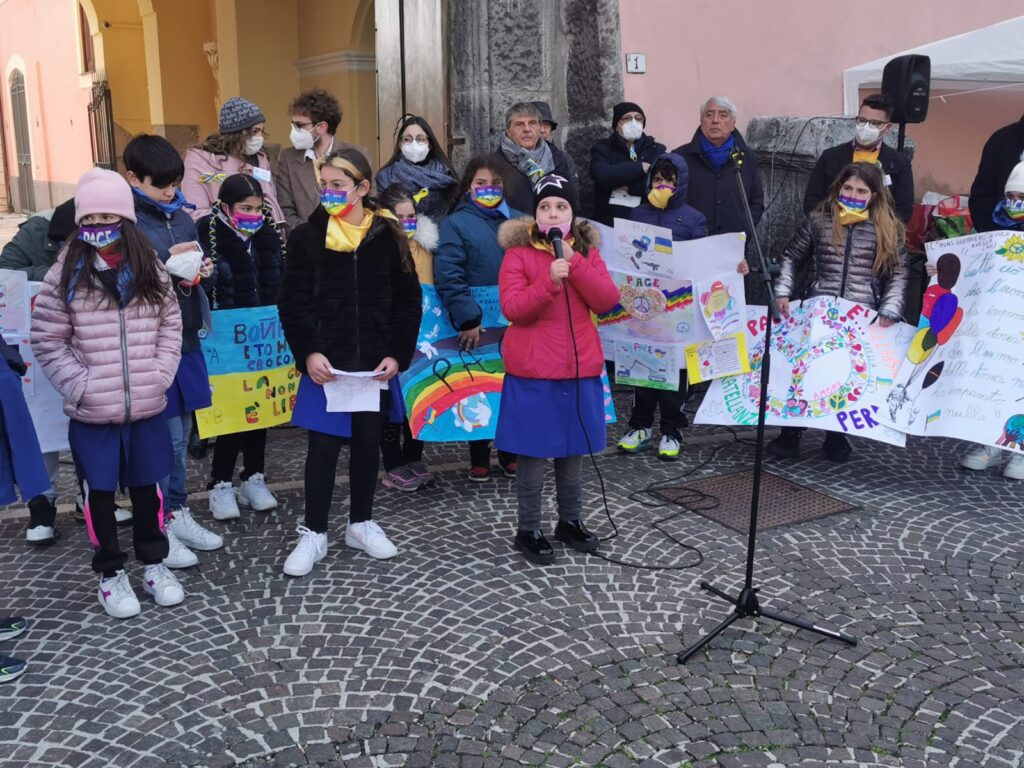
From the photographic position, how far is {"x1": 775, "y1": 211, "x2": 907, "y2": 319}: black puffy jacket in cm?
572

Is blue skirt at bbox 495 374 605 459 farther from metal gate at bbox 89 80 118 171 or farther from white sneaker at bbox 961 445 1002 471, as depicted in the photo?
metal gate at bbox 89 80 118 171

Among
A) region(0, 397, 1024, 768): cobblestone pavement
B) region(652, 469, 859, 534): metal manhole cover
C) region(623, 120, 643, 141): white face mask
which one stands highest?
region(623, 120, 643, 141): white face mask

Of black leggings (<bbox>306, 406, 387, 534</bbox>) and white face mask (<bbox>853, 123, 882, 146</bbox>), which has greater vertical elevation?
white face mask (<bbox>853, 123, 882, 146</bbox>)

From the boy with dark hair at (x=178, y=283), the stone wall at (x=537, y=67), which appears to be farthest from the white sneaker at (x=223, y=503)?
the stone wall at (x=537, y=67)

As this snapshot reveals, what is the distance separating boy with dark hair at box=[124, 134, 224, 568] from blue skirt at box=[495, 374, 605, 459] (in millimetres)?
1403

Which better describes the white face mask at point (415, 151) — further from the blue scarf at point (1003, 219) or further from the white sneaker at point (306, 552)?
the blue scarf at point (1003, 219)

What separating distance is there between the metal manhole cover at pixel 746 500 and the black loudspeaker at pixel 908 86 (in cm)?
290

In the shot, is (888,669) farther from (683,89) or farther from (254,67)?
(254,67)

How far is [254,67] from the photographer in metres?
13.6

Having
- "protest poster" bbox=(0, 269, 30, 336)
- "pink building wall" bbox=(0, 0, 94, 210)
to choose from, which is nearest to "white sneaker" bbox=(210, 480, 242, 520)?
"protest poster" bbox=(0, 269, 30, 336)

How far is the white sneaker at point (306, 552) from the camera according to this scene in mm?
4297

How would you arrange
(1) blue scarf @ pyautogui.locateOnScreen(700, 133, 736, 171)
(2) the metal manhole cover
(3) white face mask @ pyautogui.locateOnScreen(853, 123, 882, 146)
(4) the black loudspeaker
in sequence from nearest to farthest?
(2) the metal manhole cover → (3) white face mask @ pyautogui.locateOnScreen(853, 123, 882, 146) → (1) blue scarf @ pyautogui.locateOnScreen(700, 133, 736, 171) → (4) the black loudspeaker

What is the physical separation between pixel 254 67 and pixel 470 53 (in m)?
7.46

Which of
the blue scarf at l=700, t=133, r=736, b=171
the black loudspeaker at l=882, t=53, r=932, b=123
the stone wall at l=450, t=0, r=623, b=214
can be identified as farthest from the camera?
the stone wall at l=450, t=0, r=623, b=214
